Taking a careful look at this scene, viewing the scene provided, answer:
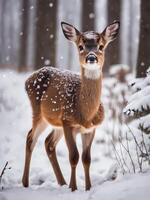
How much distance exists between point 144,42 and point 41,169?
2.24 metres

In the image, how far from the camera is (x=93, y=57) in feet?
20.0

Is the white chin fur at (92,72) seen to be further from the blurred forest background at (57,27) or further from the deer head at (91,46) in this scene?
the blurred forest background at (57,27)

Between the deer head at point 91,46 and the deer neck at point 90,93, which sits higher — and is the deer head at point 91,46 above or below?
above

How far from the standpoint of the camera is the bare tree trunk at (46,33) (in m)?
13.9

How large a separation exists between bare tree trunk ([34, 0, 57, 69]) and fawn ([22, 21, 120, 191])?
6.58 metres

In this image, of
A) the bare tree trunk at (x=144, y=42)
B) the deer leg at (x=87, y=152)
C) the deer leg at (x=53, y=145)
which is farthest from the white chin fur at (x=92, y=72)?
the bare tree trunk at (x=144, y=42)

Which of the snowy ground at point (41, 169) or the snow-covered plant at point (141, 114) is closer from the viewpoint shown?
the snowy ground at point (41, 169)

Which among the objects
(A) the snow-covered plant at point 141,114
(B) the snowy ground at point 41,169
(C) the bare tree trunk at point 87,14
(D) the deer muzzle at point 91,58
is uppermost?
(C) the bare tree trunk at point 87,14

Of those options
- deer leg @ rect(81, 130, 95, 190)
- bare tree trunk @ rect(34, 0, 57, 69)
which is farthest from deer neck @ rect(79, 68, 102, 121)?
bare tree trunk @ rect(34, 0, 57, 69)

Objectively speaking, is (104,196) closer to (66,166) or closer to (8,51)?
(66,166)

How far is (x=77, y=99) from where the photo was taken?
21.5 ft

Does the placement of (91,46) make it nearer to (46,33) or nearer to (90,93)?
(90,93)

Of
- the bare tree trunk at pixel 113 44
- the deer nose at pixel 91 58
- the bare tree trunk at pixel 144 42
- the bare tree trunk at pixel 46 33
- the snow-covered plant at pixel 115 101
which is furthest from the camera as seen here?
the bare tree trunk at pixel 113 44

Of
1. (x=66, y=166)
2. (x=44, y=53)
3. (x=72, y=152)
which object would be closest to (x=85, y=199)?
(x=72, y=152)
